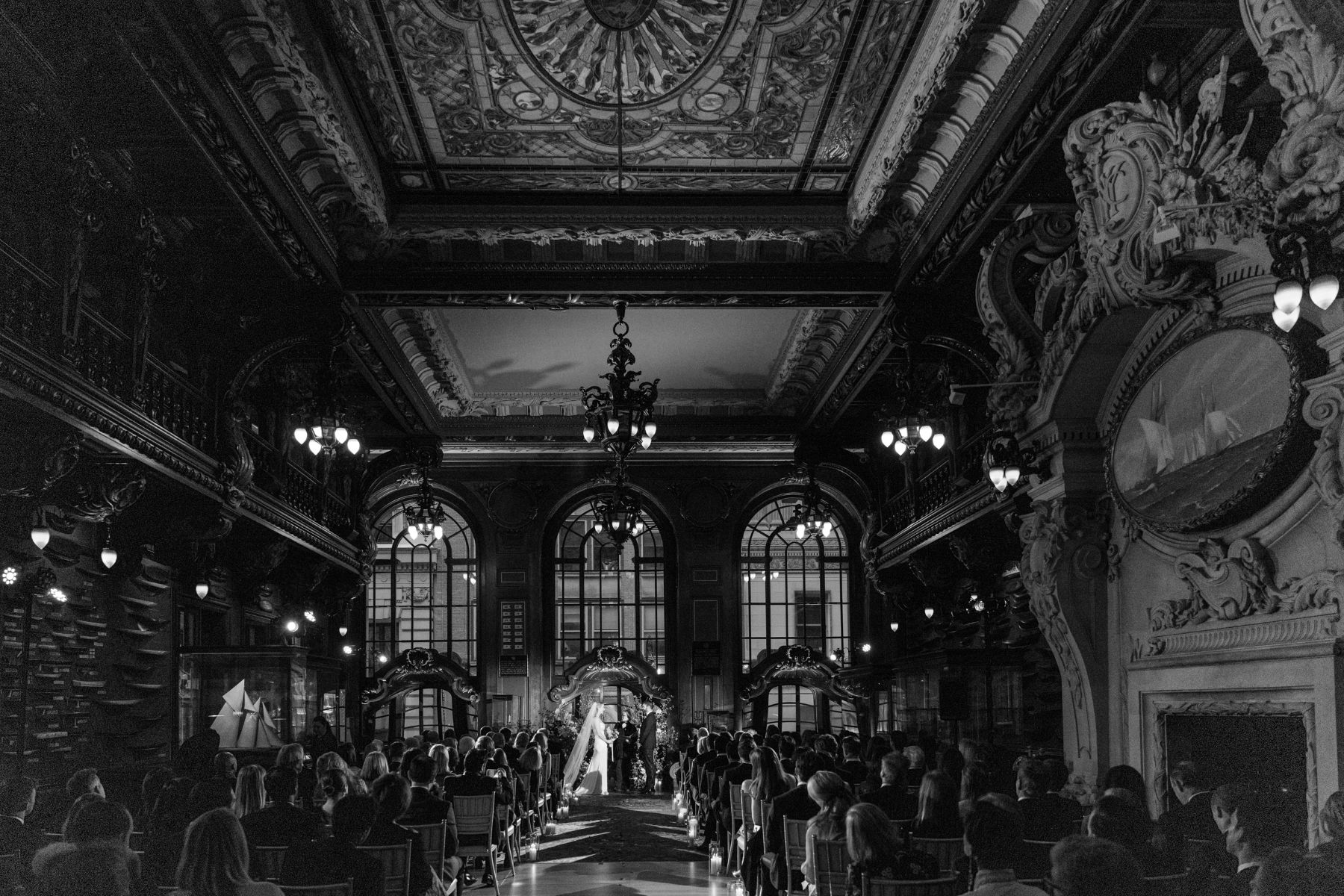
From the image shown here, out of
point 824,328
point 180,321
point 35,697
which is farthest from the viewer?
point 824,328

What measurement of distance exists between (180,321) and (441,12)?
17.2 ft

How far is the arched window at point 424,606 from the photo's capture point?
24.1 meters

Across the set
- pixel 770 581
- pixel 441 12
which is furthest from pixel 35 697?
pixel 770 581

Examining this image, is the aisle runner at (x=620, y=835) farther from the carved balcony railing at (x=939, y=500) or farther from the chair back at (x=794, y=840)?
the chair back at (x=794, y=840)

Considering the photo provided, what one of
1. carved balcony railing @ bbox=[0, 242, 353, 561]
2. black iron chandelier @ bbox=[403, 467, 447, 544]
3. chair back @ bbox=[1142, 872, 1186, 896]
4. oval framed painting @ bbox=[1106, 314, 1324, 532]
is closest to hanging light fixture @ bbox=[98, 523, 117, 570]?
carved balcony railing @ bbox=[0, 242, 353, 561]

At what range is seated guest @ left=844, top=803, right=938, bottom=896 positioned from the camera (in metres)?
5.77

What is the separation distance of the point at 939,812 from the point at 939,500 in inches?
329

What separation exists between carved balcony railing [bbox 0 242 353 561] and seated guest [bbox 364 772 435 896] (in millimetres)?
3361

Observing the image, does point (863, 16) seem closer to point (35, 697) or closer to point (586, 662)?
point (35, 697)

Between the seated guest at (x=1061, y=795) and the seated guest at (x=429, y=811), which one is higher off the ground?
the seated guest at (x=1061, y=795)

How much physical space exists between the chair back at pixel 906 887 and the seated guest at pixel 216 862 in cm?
261

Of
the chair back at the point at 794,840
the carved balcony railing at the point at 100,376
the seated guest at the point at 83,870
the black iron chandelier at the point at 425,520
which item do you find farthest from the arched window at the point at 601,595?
the seated guest at the point at 83,870

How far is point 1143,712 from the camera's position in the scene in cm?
784

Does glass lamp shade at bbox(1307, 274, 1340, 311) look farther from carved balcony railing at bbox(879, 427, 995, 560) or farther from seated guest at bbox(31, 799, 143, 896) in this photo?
carved balcony railing at bbox(879, 427, 995, 560)
